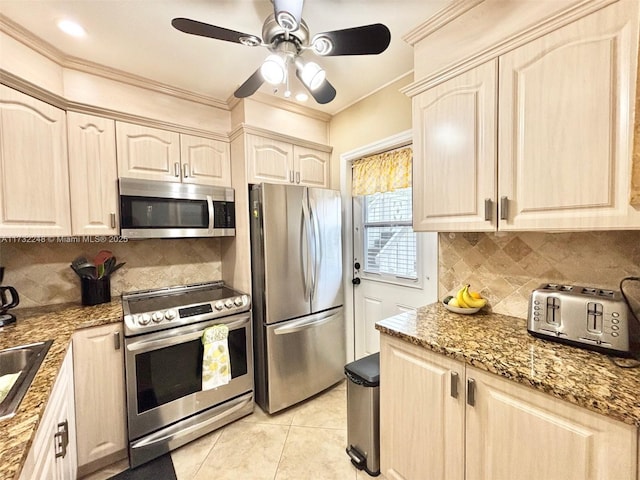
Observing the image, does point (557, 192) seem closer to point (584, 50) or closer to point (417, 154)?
point (584, 50)

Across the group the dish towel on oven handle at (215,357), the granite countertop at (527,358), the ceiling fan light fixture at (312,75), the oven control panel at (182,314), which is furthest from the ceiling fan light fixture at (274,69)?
the dish towel on oven handle at (215,357)

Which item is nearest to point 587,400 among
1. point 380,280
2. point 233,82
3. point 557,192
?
point 557,192

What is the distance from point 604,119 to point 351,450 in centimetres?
202

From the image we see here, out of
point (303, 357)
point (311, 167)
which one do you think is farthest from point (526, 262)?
point (311, 167)

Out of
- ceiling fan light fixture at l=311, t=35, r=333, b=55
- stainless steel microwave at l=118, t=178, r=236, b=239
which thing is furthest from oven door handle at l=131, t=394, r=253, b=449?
ceiling fan light fixture at l=311, t=35, r=333, b=55

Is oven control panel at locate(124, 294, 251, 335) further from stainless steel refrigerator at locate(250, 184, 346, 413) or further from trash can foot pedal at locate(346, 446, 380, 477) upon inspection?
trash can foot pedal at locate(346, 446, 380, 477)

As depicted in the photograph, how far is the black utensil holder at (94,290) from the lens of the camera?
6.32ft

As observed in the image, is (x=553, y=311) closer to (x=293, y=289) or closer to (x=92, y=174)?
(x=293, y=289)

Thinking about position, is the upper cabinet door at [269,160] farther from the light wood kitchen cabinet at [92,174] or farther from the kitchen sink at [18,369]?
the kitchen sink at [18,369]

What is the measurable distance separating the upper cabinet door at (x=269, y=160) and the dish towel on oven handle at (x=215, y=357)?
1.14 metres

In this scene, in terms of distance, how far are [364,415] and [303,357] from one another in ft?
2.53

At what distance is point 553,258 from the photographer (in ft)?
4.58

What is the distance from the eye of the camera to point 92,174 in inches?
72.6

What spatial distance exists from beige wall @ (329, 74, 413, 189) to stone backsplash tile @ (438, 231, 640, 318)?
3.14 feet
